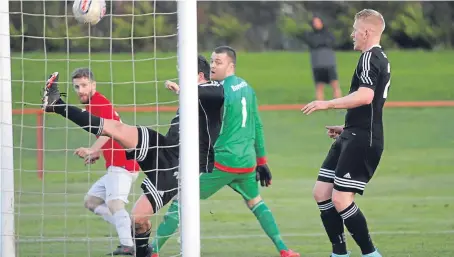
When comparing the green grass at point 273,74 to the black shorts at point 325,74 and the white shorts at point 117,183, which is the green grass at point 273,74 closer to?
the black shorts at point 325,74

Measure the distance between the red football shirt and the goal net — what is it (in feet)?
0.85

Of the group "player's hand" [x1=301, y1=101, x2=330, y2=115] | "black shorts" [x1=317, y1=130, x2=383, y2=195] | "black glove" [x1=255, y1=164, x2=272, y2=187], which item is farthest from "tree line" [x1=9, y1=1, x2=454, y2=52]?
"player's hand" [x1=301, y1=101, x2=330, y2=115]

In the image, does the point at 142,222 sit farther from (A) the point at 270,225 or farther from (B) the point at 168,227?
(A) the point at 270,225

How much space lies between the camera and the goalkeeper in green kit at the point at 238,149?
30.8 ft

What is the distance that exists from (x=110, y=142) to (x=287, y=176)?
6.57 metres

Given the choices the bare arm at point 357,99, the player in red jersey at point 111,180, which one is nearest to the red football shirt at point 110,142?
the player in red jersey at point 111,180

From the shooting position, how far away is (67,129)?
9.73 meters

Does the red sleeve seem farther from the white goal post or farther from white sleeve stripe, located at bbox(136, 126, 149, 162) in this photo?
the white goal post

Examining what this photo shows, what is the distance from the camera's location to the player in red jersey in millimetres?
9227

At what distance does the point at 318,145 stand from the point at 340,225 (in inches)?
435

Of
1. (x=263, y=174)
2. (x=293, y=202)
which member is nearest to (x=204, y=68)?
(x=263, y=174)

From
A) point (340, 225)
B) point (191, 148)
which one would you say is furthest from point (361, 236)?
point (191, 148)

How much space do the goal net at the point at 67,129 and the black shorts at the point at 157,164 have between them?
19 centimetres

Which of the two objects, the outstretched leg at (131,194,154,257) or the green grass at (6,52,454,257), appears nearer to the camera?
the outstretched leg at (131,194,154,257)
